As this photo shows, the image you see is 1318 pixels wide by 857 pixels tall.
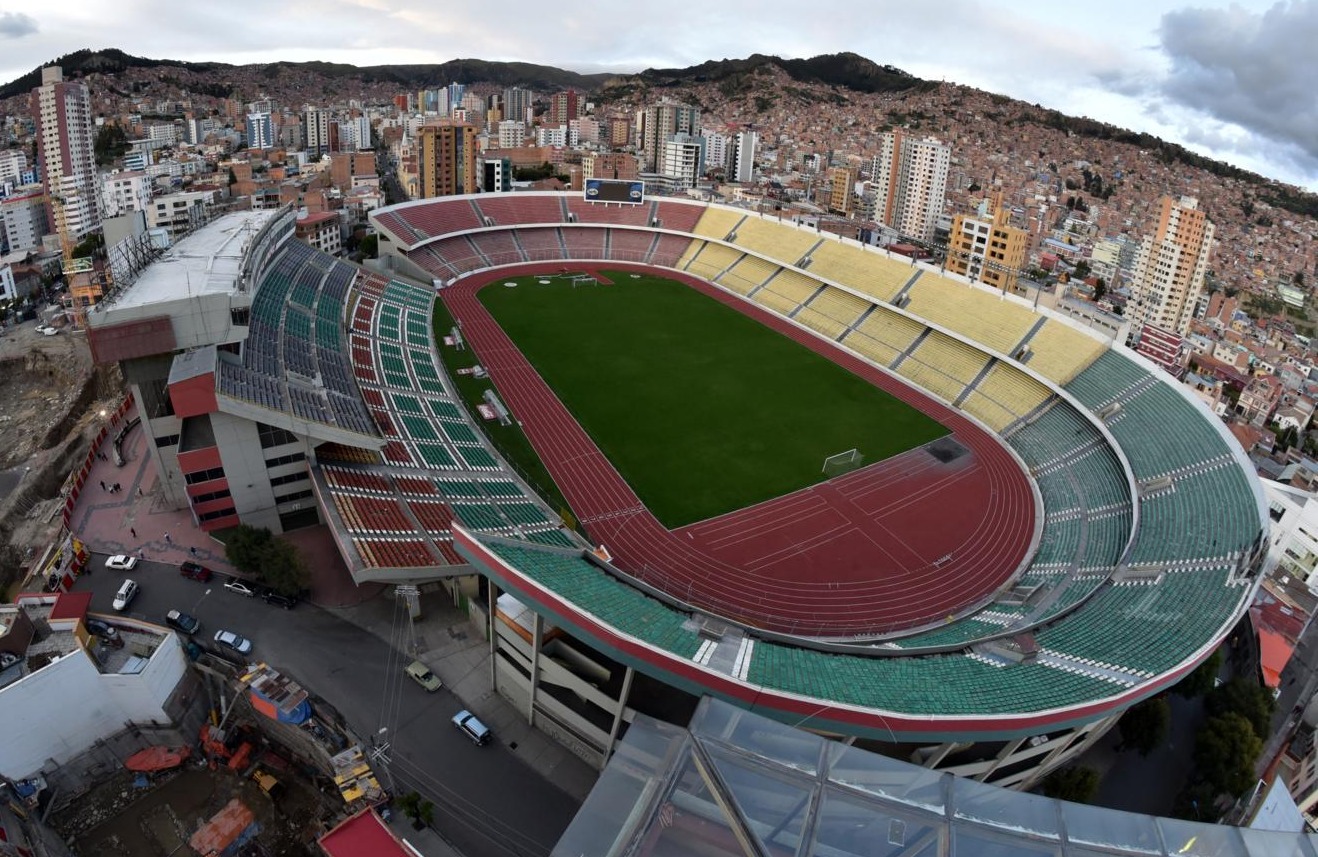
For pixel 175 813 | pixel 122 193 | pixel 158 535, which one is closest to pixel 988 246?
pixel 158 535

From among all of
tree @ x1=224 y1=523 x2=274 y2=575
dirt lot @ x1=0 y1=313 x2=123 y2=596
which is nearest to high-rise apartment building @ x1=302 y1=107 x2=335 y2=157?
dirt lot @ x1=0 y1=313 x2=123 y2=596

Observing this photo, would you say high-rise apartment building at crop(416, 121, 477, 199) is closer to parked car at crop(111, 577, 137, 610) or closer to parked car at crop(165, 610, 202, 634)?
parked car at crop(111, 577, 137, 610)

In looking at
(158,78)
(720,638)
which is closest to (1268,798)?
(720,638)

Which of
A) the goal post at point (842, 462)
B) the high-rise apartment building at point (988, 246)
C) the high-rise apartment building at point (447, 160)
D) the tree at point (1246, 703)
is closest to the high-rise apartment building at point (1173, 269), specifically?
the high-rise apartment building at point (988, 246)

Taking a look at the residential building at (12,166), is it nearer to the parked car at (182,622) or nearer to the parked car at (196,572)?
the parked car at (196,572)

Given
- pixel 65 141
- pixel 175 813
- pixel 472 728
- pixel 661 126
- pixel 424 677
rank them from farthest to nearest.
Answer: pixel 661 126, pixel 65 141, pixel 424 677, pixel 472 728, pixel 175 813

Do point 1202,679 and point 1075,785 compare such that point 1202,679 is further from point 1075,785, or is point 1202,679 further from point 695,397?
point 695,397

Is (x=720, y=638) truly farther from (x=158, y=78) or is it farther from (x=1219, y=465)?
(x=158, y=78)
